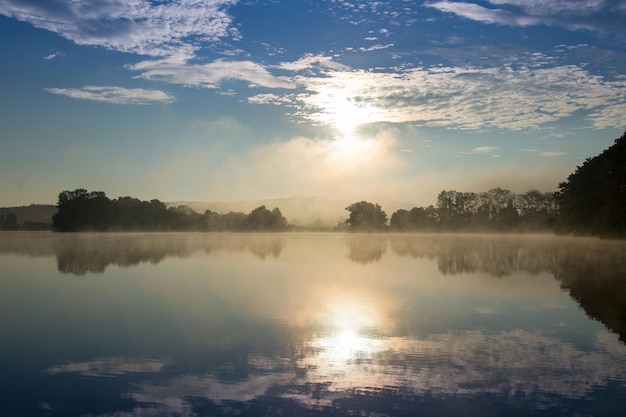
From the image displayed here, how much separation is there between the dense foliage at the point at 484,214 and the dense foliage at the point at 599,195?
7545 centimetres

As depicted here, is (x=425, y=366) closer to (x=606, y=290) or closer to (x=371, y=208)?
(x=606, y=290)

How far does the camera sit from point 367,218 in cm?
19212

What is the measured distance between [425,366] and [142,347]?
5.78 meters

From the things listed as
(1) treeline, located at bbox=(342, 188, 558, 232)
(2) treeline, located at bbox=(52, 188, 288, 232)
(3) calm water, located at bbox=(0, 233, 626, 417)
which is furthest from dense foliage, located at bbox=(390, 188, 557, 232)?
(3) calm water, located at bbox=(0, 233, 626, 417)

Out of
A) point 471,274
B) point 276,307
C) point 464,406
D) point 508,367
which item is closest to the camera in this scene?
point 464,406

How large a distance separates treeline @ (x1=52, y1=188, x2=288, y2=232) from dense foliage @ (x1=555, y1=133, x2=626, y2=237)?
361ft

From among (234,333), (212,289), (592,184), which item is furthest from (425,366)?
(592,184)

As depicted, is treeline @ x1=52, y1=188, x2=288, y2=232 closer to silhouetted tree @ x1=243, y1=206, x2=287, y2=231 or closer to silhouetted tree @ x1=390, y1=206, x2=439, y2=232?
silhouetted tree @ x1=243, y1=206, x2=287, y2=231

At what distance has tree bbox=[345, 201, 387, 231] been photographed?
192125 mm

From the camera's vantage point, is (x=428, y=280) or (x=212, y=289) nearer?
(x=212, y=289)

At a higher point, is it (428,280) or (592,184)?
(592,184)

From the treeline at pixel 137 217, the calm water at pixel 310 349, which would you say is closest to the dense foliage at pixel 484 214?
the treeline at pixel 137 217

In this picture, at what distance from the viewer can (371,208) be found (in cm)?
19438

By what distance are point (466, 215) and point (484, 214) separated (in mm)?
6137
